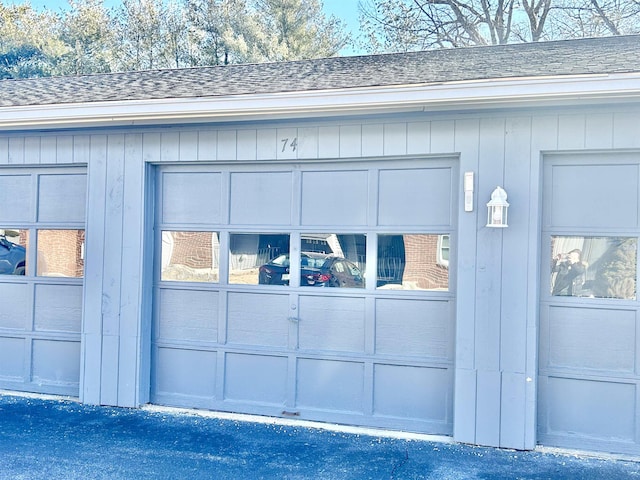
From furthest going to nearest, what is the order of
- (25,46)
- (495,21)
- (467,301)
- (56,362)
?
(25,46), (495,21), (56,362), (467,301)

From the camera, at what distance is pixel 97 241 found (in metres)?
4.59

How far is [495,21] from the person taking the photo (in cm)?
1330

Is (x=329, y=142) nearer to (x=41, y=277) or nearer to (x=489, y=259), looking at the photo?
(x=489, y=259)

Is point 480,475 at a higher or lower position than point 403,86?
lower

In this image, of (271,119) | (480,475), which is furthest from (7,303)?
(480,475)

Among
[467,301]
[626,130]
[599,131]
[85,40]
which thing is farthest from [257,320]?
[85,40]

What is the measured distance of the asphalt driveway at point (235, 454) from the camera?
335 cm

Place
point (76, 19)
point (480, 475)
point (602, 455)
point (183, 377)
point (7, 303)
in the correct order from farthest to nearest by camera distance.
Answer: point (76, 19)
point (7, 303)
point (183, 377)
point (602, 455)
point (480, 475)

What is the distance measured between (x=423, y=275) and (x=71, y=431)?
283 centimetres

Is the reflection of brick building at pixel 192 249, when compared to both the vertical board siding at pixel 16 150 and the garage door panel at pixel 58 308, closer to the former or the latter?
the garage door panel at pixel 58 308

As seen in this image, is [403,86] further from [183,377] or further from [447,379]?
[183,377]

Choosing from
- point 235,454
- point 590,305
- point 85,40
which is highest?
point 85,40

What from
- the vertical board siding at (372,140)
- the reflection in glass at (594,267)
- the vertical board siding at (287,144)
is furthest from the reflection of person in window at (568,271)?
the vertical board siding at (287,144)

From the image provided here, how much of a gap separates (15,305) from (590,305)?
477 centimetres
